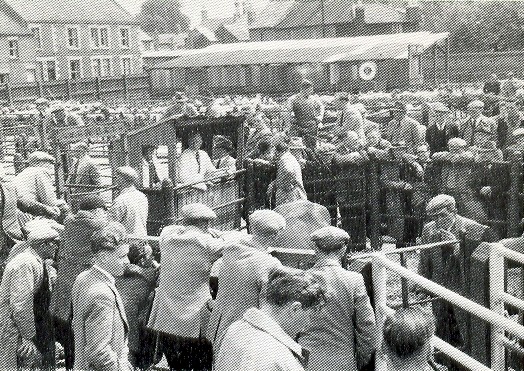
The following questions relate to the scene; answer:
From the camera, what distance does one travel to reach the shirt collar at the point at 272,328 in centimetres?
280

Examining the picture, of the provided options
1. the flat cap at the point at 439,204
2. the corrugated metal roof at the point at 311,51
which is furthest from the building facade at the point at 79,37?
the flat cap at the point at 439,204

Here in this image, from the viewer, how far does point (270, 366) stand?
274cm

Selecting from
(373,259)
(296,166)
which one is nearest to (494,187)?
(296,166)

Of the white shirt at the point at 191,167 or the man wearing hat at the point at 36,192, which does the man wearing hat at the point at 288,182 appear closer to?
the white shirt at the point at 191,167

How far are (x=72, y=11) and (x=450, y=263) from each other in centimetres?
5744

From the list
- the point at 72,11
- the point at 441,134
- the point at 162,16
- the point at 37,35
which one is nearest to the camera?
the point at 441,134

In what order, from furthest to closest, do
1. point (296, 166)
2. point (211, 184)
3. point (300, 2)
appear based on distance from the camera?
1. point (300, 2)
2. point (211, 184)
3. point (296, 166)

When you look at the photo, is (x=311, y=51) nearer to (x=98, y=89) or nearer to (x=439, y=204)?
(x=98, y=89)

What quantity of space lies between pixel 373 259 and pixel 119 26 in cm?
5938

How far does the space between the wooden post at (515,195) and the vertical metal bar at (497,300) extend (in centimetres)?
393

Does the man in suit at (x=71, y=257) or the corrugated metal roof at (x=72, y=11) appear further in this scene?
the corrugated metal roof at (x=72, y=11)

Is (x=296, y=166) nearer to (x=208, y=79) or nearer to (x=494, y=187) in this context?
(x=494, y=187)

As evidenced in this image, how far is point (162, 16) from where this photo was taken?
125062 millimetres

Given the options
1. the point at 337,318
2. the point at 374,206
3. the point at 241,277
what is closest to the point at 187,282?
the point at 241,277
